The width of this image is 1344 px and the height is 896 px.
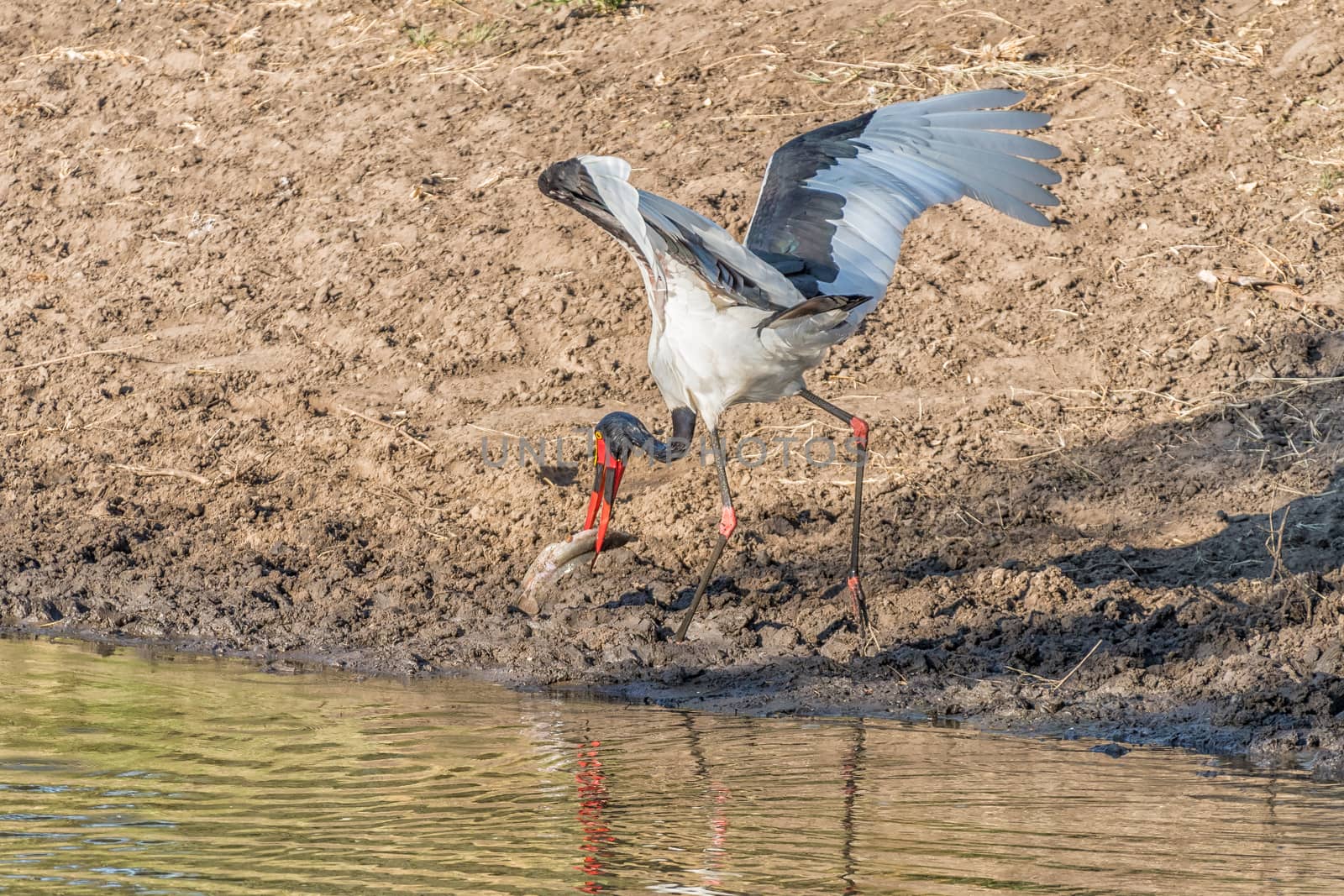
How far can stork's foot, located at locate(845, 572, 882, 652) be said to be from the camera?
5902 mm

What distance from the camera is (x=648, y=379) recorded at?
770 cm

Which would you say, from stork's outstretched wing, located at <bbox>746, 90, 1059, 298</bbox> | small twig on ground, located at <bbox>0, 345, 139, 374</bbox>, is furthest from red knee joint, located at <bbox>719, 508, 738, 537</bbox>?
small twig on ground, located at <bbox>0, 345, 139, 374</bbox>

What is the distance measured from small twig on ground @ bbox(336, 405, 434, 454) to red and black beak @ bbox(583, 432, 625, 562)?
1.33 meters

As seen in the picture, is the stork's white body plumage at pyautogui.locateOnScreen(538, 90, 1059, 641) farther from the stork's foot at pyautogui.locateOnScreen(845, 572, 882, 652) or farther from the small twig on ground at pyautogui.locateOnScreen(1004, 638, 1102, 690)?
the small twig on ground at pyautogui.locateOnScreen(1004, 638, 1102, 690)

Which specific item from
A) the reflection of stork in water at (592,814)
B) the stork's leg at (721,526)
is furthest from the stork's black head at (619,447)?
the reflection of stork in water at (592,814)

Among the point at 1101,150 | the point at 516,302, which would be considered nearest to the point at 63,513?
the point at 516,302

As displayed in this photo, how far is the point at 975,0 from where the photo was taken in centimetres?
992

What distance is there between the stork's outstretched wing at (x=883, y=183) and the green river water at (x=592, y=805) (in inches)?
66.7

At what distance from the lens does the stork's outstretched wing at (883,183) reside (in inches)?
229

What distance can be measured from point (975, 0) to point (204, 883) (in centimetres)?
781

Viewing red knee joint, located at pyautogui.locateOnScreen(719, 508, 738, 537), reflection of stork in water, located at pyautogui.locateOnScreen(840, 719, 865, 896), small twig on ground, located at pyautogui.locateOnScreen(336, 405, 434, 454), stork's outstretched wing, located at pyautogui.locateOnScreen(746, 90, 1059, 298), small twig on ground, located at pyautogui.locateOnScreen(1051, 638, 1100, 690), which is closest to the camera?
reflection of stork in water, located at pyautogui.locateOnScreen(840, 719, 865, 896)

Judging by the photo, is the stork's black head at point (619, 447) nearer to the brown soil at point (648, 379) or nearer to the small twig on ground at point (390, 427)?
the brown soil at point (648, 379)

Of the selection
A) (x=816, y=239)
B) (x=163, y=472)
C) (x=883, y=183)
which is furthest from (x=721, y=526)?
(x=163, y=472)

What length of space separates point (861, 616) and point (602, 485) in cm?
117
